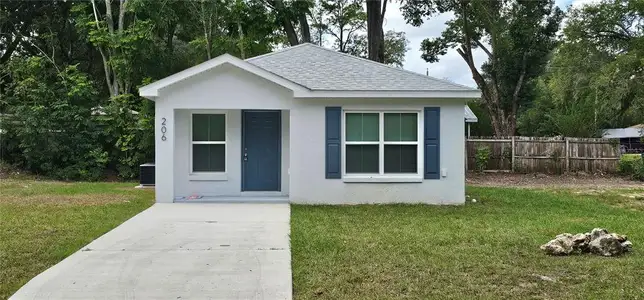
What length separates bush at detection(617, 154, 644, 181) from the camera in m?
19.4

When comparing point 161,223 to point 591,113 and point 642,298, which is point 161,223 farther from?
point 591,113

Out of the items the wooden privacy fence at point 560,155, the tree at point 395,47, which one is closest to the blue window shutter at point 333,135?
the wooden privacy fence at point 560,155

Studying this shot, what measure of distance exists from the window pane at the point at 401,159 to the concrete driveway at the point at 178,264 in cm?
324

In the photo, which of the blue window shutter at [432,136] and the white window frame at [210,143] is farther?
the white window frame at [210,143]

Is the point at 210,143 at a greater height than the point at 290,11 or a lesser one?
lesser

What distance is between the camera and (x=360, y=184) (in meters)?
11.3

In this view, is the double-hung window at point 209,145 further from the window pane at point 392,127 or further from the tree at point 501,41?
the tree at point 501,41

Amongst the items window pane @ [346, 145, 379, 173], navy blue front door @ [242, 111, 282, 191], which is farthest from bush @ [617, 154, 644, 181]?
navy blue front door @ [242, 111, 282, 191]

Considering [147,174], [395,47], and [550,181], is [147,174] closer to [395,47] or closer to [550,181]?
[550,181]

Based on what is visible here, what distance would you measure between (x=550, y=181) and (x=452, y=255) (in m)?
14.0

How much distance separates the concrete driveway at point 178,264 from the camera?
5027 mm

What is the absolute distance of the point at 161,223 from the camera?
877 centimetres

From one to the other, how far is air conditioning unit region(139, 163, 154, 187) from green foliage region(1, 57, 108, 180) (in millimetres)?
3313

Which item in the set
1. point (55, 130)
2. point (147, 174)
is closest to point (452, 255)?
point (147, 174)
